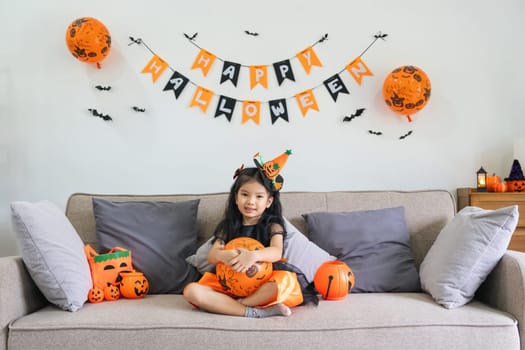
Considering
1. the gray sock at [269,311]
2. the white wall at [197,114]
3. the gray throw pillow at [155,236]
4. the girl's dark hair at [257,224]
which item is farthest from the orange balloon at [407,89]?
the gray sock at [269,311]

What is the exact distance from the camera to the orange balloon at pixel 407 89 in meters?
2.83

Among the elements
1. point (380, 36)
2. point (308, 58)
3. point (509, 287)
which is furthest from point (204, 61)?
point (509, 287)

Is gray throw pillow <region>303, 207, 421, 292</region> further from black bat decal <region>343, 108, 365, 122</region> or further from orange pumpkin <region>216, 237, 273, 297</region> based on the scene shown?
black bat decal <region>343, 108, 365, 122</region>

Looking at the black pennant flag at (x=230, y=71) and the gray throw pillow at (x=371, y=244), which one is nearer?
the gray throw pillow at (x=371, y=244)

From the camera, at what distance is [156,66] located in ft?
9.84

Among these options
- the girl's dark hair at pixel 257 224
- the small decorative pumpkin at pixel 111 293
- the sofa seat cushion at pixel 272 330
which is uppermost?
the girl's dark hair at pixel 257 224

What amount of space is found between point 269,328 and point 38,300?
915mm

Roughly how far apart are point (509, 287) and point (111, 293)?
1.49m

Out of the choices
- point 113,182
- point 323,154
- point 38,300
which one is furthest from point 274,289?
point 113,182

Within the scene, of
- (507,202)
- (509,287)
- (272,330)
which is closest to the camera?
(272,330)

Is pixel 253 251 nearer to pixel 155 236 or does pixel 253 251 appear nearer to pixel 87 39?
pixel 155 236

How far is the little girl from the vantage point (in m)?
1.97

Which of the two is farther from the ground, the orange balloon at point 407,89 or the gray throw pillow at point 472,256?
the orange balloon at point 407,89

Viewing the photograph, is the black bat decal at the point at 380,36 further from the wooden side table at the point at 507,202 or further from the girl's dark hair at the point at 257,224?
the girl's dark hair at the point at 257,224
